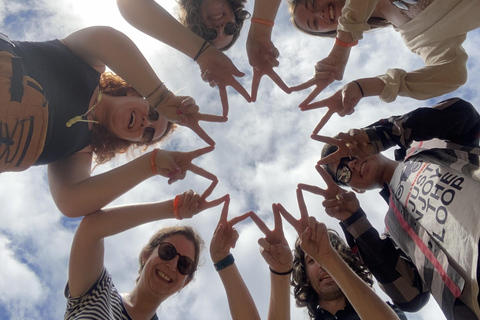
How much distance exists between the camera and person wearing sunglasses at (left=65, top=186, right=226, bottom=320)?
315cm

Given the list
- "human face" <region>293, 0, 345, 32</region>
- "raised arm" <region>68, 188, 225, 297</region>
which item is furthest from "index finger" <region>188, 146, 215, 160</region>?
"human face" <region>293, 0, 345, 32</region>

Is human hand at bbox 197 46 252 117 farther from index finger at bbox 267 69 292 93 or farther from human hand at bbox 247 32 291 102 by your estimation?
index finger at bbox 267 69 292 93

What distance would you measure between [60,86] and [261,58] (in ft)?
5.78

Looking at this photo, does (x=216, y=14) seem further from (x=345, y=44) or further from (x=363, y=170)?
(x=363, y=170)

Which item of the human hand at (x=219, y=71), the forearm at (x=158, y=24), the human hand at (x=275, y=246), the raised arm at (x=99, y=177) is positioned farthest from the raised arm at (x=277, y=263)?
the forearm at (x=158, y=24)

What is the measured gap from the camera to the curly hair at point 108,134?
352 cm

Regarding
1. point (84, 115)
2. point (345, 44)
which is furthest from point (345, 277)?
point (84, 115)

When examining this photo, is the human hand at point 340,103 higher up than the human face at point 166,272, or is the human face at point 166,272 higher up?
the human hand at point 340,103

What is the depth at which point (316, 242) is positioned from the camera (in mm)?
3172

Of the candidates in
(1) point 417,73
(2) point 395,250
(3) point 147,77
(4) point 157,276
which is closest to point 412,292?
(2) point 395,250

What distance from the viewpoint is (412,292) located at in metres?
3.20

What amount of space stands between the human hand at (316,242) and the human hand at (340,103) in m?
0.88

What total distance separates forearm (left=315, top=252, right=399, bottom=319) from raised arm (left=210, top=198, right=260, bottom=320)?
92cm

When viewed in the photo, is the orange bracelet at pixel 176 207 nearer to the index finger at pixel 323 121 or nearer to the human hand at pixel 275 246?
the human hand at pixel 275 246
